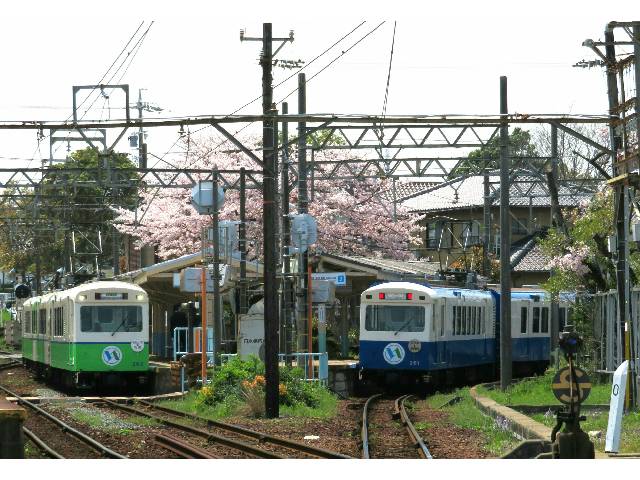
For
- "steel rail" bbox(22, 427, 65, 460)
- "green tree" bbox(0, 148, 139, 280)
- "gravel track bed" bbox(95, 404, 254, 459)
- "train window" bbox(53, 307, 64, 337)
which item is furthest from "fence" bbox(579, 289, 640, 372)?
"green tree" bbox(0, 148, 139, 280)

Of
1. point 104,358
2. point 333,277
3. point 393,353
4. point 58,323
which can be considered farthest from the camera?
point 58,323

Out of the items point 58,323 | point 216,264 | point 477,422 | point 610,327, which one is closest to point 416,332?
point 216,264

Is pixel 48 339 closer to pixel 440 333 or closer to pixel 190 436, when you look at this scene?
Answer: pixel 440 333

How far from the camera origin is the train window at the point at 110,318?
1228 inches

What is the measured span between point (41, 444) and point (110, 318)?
44.0 ft

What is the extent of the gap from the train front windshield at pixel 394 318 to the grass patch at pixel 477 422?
1.68m

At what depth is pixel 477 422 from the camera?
21.1 m

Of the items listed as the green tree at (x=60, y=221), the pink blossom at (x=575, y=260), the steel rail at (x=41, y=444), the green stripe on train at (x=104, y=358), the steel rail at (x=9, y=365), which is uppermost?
the green tree at (x=60, y=221)

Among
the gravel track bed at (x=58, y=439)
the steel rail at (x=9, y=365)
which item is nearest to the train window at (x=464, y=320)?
the gravel track bed at (x=58, y=439)

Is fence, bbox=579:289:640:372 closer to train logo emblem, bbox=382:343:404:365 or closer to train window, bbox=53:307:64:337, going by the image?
train logo emblem, bbox=382:343:404:365

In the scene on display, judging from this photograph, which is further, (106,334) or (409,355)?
(106,334)

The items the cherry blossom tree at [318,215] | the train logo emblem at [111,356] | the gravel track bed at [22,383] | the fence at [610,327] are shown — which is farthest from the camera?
the cherry blossom tree at [318,215]

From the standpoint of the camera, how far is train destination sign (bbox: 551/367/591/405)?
13.1 metres

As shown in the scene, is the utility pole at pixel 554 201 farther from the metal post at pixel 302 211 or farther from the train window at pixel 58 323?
the train window at pixel 58 323
